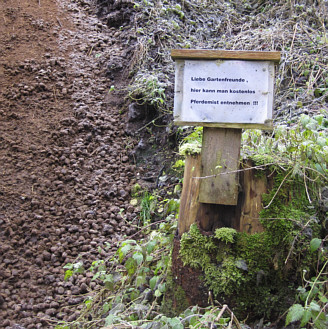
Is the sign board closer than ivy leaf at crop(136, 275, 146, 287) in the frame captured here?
Yes

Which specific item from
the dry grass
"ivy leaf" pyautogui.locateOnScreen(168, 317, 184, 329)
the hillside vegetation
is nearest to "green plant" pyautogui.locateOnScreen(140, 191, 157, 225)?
the hillside vegetation

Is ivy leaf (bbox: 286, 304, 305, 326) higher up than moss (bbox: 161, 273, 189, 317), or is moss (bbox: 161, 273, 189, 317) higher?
ivy leaf (bbox: 286, 304, 305, 326)

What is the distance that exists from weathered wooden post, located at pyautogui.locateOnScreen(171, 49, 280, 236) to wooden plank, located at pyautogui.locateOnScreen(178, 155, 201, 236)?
95 millimetres

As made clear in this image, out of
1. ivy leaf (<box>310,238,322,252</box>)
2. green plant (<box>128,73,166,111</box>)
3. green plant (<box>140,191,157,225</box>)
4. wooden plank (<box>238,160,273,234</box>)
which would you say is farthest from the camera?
green plant (<box>128,73,166,111</box>)

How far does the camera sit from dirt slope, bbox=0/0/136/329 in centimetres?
326

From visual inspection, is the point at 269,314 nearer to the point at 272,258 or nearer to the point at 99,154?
the point at 272,258

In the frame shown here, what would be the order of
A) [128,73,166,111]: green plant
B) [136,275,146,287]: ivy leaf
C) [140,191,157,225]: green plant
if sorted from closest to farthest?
[136,275,146,287]: ivy leaf < [140,191,157,225]: green plant < [128,73,166,111]: green plant

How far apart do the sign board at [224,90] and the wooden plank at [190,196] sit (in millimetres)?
292

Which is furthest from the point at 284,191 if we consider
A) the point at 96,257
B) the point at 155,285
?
the point at 96,257

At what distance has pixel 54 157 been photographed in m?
4.34

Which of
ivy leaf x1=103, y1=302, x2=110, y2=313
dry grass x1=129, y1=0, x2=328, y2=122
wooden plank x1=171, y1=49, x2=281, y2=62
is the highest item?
dry grass x1=129, y1=0, x2=328, y2=122

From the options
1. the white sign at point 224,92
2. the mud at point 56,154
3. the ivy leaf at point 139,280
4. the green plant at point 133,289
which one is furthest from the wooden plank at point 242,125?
the mud at point 56,154

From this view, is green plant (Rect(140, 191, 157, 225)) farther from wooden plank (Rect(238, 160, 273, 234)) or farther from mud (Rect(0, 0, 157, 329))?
wooden plank (Rect(238, 160, 273, 234))

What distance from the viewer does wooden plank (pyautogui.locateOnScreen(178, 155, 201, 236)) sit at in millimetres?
2322
